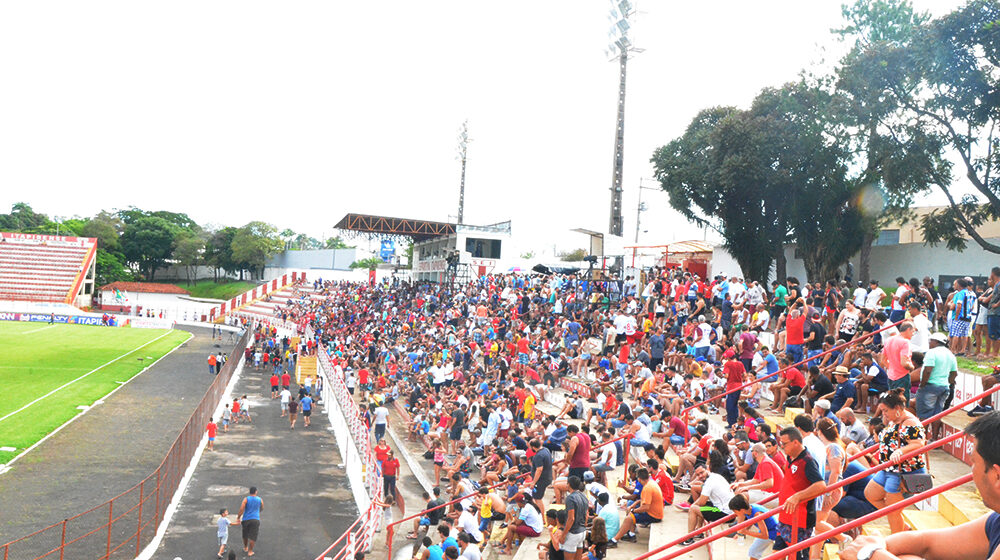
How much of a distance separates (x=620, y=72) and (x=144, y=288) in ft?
262

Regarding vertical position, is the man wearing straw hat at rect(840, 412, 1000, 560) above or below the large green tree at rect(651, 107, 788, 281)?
below

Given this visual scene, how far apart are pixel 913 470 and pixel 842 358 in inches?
274

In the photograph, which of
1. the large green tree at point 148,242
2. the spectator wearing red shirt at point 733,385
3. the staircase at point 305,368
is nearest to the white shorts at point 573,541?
the spectator wearing red shirt at point 733,385

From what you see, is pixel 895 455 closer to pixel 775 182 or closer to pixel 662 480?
pixel 662 480

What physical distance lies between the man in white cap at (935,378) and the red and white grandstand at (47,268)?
283ft

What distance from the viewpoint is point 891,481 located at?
5.44m

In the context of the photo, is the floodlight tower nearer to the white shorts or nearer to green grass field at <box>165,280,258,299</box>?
the white shorts

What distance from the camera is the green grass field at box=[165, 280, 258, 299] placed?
93000mm

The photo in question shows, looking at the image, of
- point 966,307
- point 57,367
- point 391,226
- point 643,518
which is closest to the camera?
point 643,518

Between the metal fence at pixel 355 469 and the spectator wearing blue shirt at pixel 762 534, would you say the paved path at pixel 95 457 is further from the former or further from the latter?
the spectator wearing blue shirt at pixel 762 534

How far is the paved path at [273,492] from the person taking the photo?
1421 cm

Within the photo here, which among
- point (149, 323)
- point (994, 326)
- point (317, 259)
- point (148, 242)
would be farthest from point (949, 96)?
point (148, 242)

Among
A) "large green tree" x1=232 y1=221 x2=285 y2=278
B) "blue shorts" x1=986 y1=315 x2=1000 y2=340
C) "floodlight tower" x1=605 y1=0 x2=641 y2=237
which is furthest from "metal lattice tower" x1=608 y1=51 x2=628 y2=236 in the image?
"large green tree" x1=232 y1=221 x2=285 y2=278

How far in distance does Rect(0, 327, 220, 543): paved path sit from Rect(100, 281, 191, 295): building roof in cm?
6290
